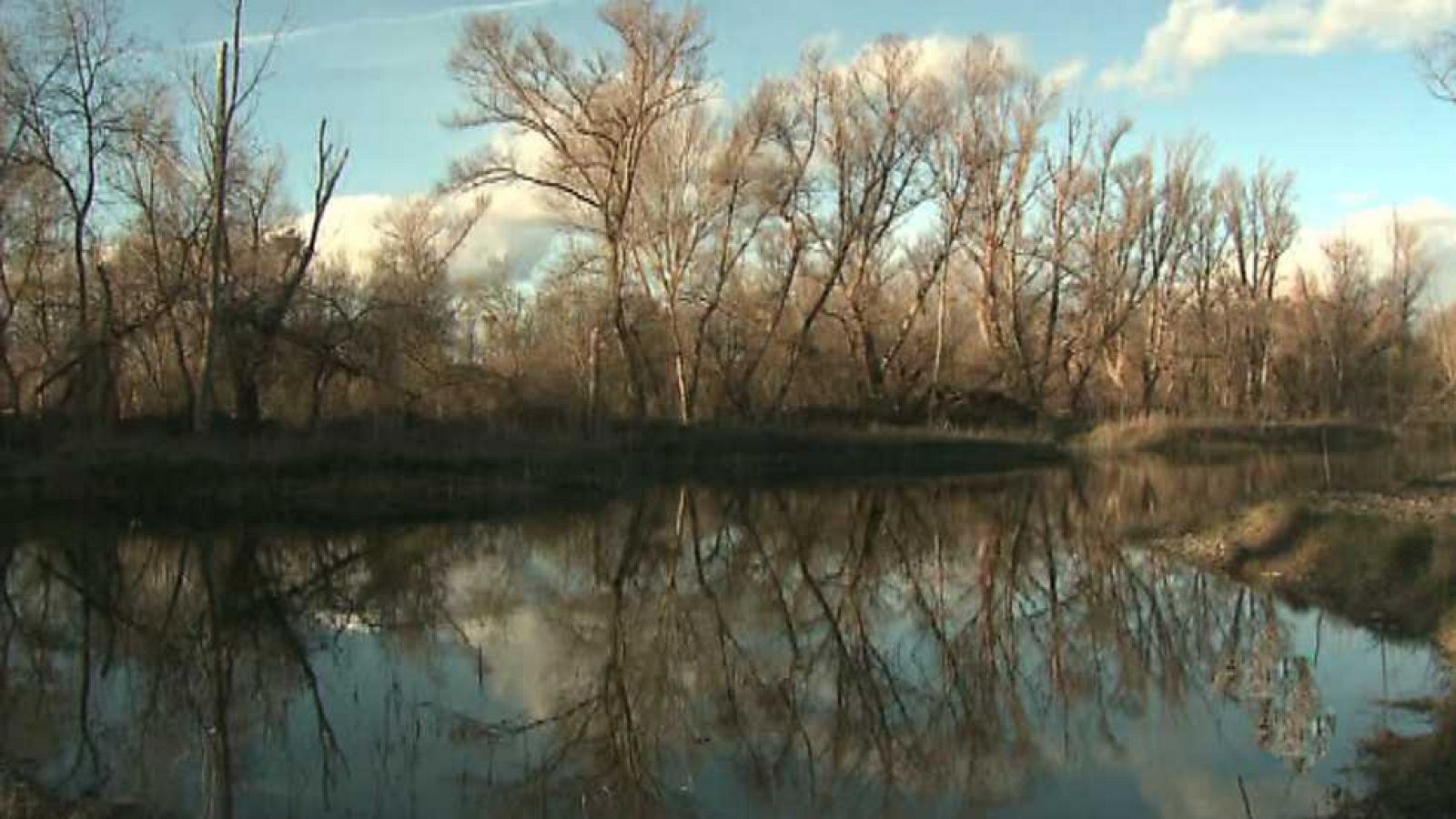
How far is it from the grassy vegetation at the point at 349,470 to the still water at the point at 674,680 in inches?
146

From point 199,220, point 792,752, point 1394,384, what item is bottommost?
point 792,752

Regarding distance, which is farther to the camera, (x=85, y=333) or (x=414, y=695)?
(x=85, y=333)

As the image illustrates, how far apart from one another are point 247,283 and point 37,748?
22959 millimetres

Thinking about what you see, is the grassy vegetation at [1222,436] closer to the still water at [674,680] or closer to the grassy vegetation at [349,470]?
the grassy vegetation at [349,470]

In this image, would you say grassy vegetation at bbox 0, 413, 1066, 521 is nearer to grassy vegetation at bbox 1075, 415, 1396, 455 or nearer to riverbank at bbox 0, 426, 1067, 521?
riverbank at bbox 0, 426, 1067, 521

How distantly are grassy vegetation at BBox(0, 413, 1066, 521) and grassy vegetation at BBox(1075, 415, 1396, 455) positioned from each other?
15984mm

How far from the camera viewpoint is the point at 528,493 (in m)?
27.5

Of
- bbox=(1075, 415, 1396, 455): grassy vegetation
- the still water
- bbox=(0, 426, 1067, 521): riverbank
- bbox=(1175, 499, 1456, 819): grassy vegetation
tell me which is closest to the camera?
bbox=(1175, 499, 1456, 819): grassy vegetation

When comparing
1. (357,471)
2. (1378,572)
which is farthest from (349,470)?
(1378,572)

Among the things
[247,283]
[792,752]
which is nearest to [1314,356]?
[247,283]

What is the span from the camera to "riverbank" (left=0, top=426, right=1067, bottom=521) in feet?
78.1

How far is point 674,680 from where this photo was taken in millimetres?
10992

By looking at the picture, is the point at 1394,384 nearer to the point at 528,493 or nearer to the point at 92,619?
the point at 528,493

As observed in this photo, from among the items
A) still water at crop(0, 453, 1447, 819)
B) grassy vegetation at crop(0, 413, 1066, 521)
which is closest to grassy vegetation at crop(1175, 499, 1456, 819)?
still water at crop(0, 453, 1447, 819)
